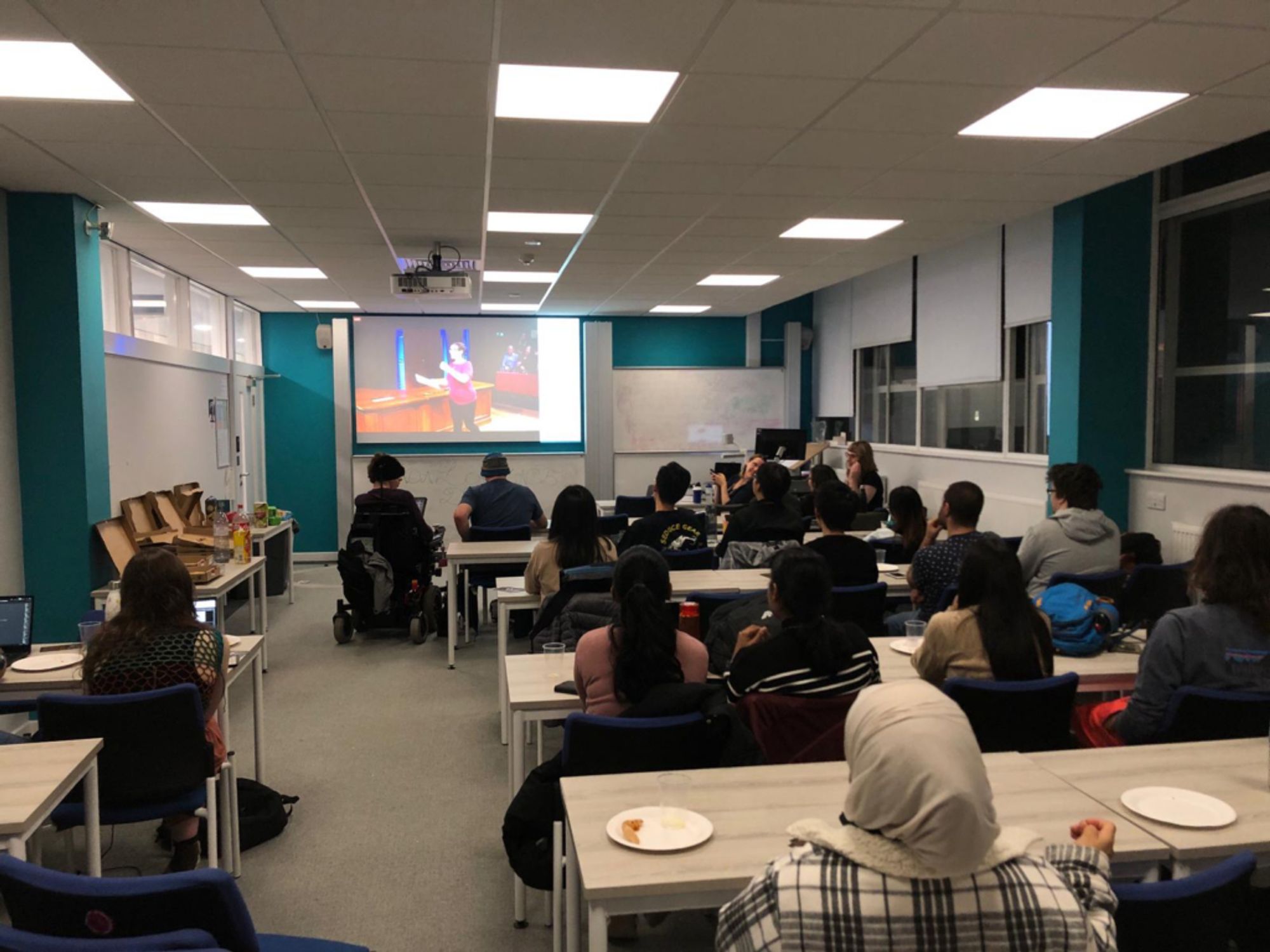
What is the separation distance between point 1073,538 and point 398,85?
3.49 metres

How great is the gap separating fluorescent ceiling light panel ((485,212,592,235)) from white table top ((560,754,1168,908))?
159 inches

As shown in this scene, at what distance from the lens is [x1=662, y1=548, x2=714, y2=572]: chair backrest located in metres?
4.91

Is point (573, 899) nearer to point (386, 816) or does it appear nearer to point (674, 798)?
point (674, 798)

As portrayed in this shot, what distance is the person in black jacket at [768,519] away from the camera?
16.1 ft

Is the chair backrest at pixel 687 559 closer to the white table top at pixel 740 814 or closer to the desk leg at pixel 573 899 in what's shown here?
the white table top at pixel 740 814

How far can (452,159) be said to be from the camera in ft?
13.9

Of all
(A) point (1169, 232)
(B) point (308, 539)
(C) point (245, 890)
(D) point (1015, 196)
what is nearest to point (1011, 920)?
(C) point (245, 890)

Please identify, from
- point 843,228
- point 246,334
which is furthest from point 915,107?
point 246,334

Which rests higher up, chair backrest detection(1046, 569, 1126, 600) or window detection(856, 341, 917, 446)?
window detection(856, 341, 917, 446)

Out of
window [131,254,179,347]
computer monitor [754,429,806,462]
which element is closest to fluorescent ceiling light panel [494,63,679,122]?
window [131,254,179,347]

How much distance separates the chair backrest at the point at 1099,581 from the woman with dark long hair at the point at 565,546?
6.85ft

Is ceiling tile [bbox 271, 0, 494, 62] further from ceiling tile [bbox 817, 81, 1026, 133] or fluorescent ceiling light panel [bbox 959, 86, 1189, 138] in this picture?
fluorescent ceiling light panel [bbox 959, 86, 1189, 138]

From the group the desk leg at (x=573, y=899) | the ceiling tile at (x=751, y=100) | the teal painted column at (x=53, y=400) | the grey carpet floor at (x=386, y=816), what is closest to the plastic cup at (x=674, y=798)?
the desk leg at (x=573, y=899)

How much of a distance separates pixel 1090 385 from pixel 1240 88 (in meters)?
2.38
